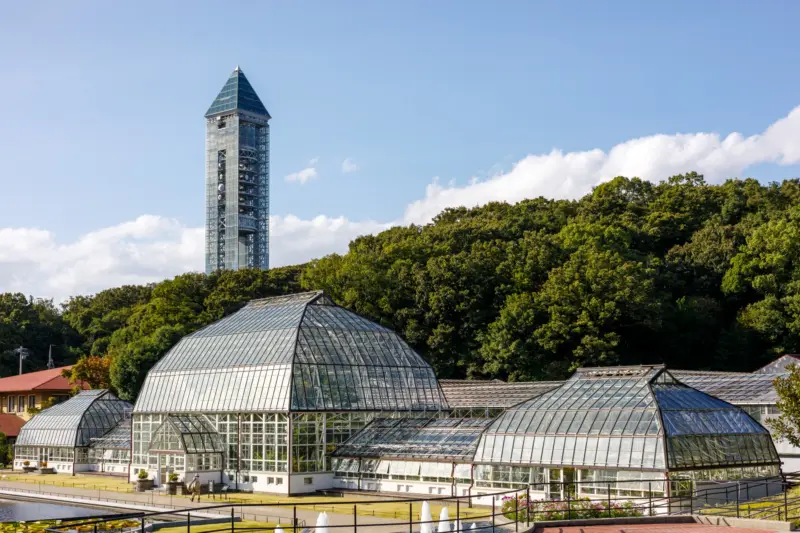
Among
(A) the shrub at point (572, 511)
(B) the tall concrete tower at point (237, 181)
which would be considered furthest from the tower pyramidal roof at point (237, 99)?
(A) the shrub at point (572, 511)

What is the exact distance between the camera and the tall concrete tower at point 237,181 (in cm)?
17025

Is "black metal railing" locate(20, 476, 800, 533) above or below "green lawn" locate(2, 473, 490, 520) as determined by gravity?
above

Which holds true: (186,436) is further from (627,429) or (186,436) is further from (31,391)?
(31,391)

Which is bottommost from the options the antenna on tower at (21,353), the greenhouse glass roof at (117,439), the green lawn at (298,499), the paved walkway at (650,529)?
the green lawn at (298,499)

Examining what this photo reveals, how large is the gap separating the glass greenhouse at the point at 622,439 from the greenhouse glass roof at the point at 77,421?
4488 centimetres

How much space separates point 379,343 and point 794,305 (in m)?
39.7

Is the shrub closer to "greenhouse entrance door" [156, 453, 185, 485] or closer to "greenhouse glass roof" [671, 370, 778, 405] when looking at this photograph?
"greenhouse glass roof" [671, 370, 778, 405]

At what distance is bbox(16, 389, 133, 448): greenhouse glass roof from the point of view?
82750mm

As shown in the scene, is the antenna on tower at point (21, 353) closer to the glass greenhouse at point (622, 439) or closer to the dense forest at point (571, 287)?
the dense forest at point (571, 287)

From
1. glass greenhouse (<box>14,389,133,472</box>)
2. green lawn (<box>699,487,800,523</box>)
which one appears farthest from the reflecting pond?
green lawn (<box>699,487,800,523</box>)

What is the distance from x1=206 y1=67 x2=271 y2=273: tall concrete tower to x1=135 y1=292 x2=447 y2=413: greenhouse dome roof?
96.8m

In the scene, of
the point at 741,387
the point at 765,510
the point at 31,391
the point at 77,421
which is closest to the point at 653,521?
the point at 765,510

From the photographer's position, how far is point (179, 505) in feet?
174

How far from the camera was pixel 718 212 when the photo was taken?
108688mm
